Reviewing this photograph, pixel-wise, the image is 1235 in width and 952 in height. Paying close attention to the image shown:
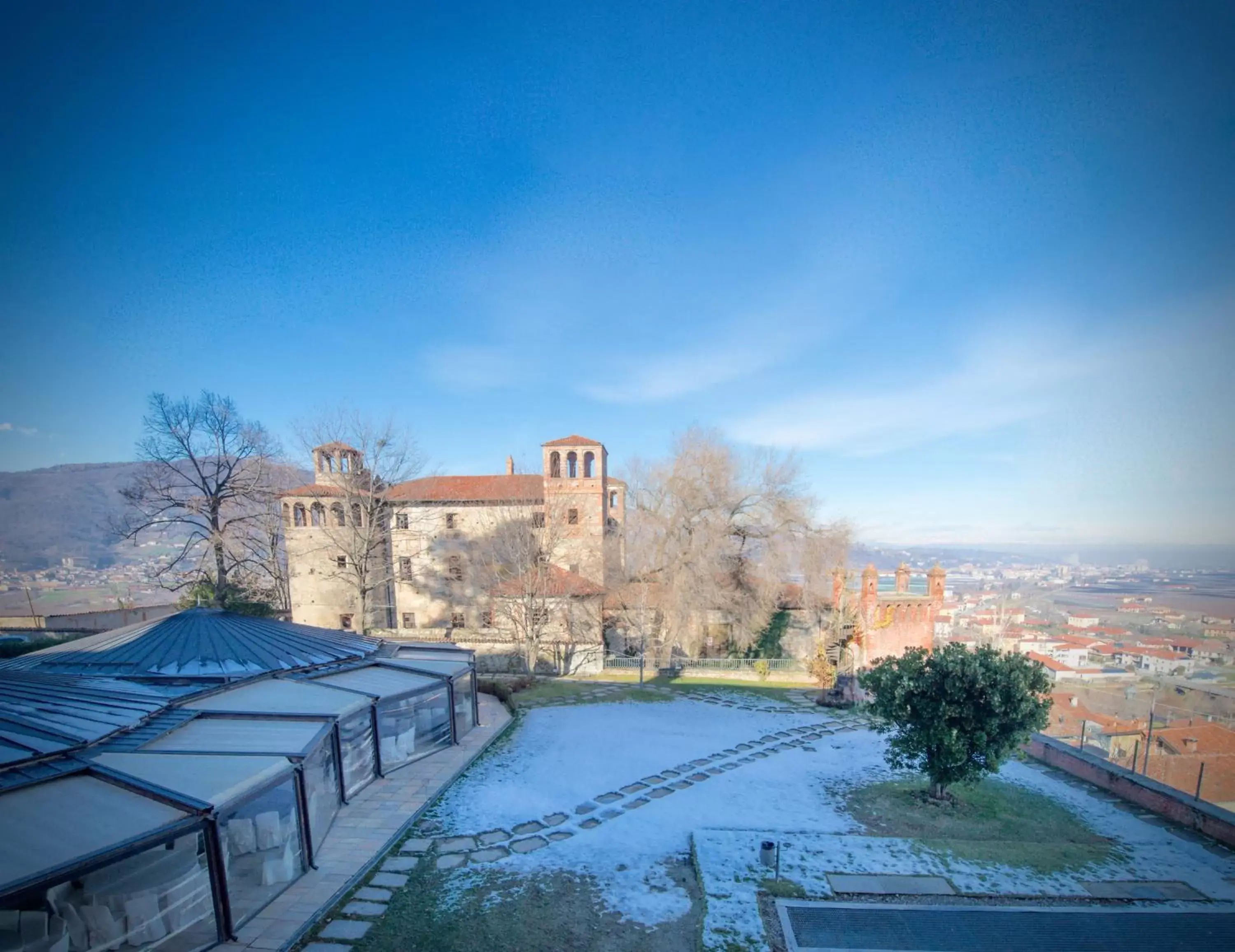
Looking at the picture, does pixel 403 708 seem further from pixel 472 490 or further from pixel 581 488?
pixel 472 490

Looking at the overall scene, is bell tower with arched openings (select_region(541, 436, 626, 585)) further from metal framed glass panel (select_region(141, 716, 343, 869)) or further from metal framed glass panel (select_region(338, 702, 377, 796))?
metal framed glass panel (select_region(141, 716, 343, 869))

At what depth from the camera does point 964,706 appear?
29.2 ft

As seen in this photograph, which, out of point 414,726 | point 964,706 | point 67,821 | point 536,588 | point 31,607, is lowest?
point 414,726

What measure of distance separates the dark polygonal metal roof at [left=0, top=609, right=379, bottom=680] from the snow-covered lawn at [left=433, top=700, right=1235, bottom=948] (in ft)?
17.8

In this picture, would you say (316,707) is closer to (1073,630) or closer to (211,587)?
(211,587)

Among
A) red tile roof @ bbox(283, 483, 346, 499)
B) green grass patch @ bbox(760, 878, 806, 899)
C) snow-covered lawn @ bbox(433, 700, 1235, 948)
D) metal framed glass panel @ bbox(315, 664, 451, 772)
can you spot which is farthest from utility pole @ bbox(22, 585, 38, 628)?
green grass patch @ bbox(760, 878, 806, 899)

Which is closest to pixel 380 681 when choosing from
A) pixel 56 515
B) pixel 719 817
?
pixel 719 817

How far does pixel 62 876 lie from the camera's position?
454 cm

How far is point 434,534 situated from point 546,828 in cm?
2362

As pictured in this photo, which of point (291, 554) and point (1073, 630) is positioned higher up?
point (291, 554)

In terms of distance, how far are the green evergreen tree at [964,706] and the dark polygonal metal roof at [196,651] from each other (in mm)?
13241

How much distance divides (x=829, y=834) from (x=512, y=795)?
5.80 meters

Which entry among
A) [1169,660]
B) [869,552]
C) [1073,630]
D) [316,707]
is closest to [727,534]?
[869,552]

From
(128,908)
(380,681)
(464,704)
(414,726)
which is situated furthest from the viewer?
(464,704)
